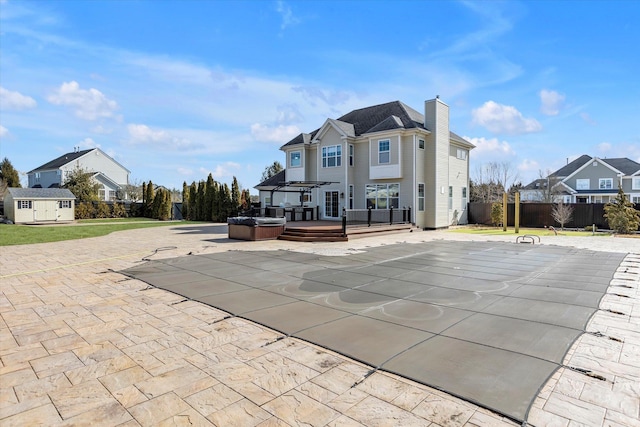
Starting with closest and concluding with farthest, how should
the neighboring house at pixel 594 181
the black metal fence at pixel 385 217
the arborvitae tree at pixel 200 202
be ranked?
the black metal fence at pixel 385 217
the arborvitae tree at pixel 200 202
the neighboring house at pixel 594 181

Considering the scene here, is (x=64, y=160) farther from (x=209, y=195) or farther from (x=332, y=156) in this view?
(x=332, y=156)

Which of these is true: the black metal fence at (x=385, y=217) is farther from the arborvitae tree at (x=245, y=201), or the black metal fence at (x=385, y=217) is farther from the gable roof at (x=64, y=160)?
the gable roof at (x=64, y=160)

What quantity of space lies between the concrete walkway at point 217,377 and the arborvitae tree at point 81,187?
3617 centimetres

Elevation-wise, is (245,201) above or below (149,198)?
below

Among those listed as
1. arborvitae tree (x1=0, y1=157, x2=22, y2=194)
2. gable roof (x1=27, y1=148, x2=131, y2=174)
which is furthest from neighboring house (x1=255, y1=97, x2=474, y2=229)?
arborvitae tree (x1=0, y1=157, x2=22, y2=194)

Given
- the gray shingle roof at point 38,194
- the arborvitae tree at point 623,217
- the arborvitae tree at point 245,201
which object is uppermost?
the gray shingle roof at point 38,194

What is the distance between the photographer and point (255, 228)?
14945 mm

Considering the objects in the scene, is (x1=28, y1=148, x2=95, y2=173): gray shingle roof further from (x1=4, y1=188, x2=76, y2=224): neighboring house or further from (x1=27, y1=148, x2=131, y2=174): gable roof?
(x1=4, y1=188, x2=76, y2=224): neighboring house

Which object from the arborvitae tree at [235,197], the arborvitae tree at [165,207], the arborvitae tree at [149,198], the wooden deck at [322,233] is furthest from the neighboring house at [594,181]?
the arborvitae tree at [149,198]

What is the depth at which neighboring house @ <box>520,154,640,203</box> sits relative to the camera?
39781mm

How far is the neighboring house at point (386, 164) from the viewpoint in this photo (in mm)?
20500

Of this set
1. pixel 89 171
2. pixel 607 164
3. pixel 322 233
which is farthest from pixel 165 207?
pixel 607 164

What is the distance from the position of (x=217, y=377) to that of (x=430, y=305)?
11.5 ft


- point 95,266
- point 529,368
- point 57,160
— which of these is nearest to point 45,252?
point 95,266
